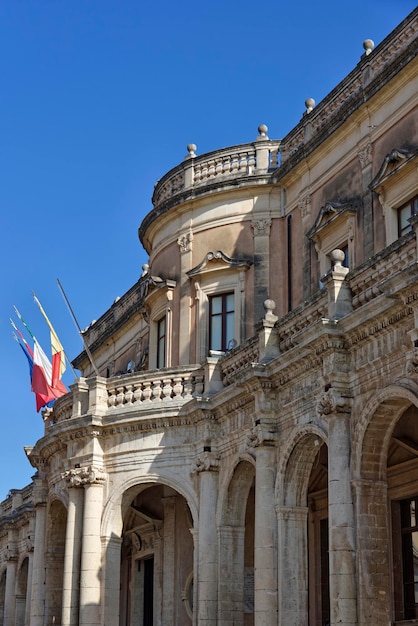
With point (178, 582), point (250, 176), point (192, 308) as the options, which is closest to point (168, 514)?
point (178, 582)

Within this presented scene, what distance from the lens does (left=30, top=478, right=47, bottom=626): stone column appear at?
2395cm

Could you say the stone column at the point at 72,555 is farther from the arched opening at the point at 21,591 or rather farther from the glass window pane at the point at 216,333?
the arched opening at the point at 21,591

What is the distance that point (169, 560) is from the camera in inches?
959

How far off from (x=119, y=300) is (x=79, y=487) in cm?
1252

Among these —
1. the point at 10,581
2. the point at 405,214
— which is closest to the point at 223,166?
the point at 405,214

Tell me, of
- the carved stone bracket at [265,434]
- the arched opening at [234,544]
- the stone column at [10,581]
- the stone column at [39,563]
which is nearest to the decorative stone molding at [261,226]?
the arched opening at [234,544]

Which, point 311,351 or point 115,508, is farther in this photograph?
point 115,508

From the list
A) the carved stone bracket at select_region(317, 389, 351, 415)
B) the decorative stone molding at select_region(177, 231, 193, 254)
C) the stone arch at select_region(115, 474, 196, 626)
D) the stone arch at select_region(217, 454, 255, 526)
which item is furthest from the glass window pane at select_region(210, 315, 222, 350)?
the carved stone bracket at select_region(317, 389, 351, 415)

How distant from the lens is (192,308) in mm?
25422

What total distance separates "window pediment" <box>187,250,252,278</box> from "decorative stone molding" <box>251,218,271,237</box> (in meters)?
0.73

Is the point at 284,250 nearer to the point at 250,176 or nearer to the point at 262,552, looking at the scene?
the point at 250,176

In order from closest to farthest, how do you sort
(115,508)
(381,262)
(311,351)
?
(381,262) → (311,351) → (115,508)

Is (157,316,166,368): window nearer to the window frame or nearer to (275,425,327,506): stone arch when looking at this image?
the window frame

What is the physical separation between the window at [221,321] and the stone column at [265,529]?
557cm
